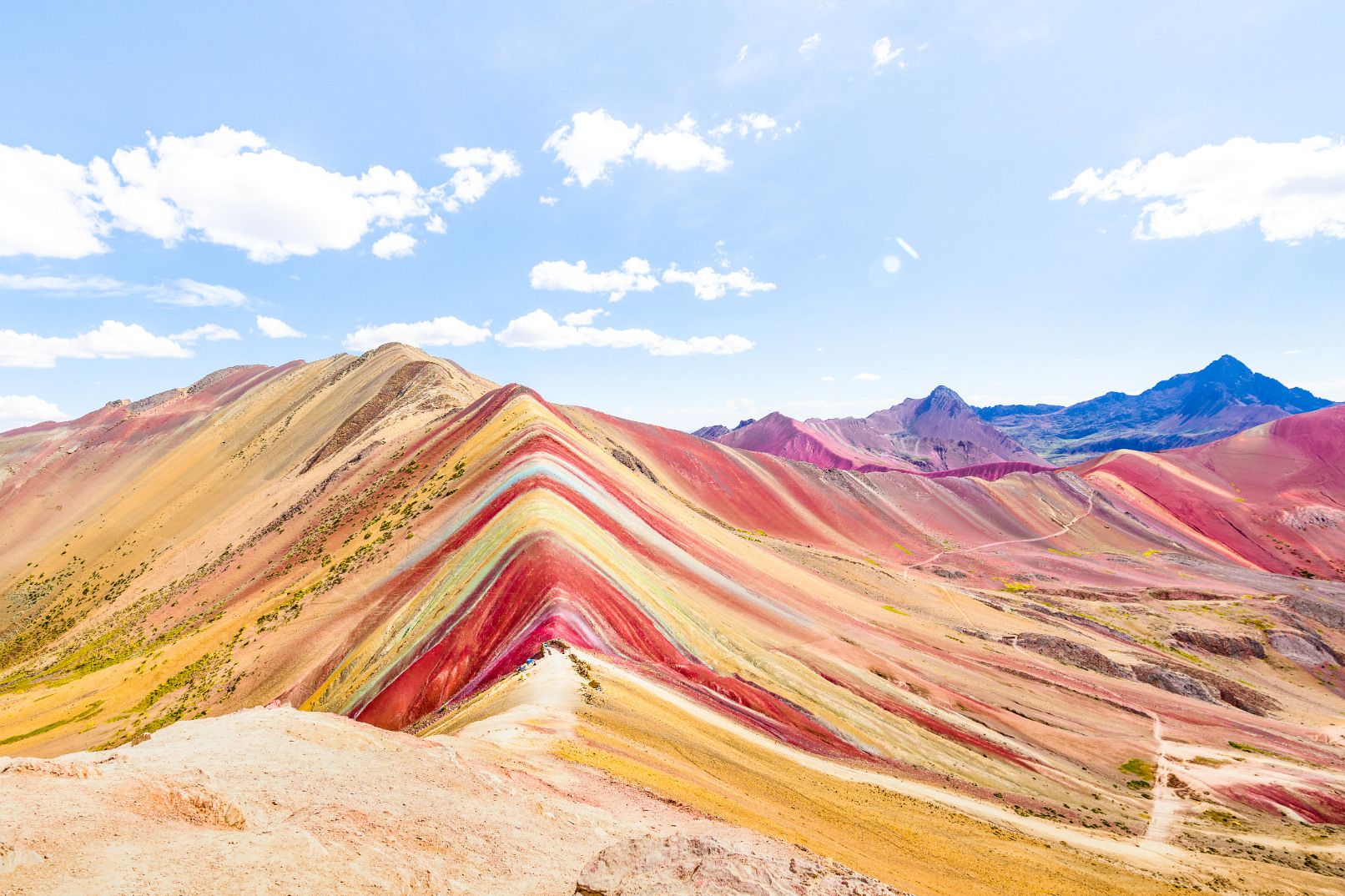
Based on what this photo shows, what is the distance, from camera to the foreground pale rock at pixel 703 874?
803cm

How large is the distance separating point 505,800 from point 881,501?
102m

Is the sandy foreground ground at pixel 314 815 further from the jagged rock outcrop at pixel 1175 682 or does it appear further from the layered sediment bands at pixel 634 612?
the jagged rock outcrop at pixel 1175 682

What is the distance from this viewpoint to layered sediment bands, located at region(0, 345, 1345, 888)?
24.2 meters

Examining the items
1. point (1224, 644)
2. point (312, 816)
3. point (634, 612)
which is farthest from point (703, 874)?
point (1224, 644)

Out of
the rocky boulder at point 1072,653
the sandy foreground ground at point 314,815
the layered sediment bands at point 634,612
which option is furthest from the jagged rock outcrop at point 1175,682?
the sandy foreground ground at point 314,815

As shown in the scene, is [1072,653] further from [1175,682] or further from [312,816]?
[312,816]

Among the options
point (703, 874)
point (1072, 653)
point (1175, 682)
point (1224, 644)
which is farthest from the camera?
point (1224, 644)

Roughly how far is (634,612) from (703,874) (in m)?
19.0

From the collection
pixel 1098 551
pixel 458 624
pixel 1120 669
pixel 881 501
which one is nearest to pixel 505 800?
pixel 458 624

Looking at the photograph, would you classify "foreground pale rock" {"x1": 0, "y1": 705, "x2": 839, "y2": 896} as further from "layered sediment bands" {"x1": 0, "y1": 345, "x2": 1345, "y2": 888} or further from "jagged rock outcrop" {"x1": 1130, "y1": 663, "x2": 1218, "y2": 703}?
"jagged rock outcrop" {"x1": 1130, "y1": 663, "x2": 1218, "y2": 703}

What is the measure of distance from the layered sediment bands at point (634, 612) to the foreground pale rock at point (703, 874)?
5.32 metres

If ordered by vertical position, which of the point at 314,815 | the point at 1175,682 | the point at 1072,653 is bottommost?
the point at 1175,682

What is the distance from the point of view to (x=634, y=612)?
27.0 m

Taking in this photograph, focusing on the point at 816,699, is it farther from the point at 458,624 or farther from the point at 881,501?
the point at 881,501
